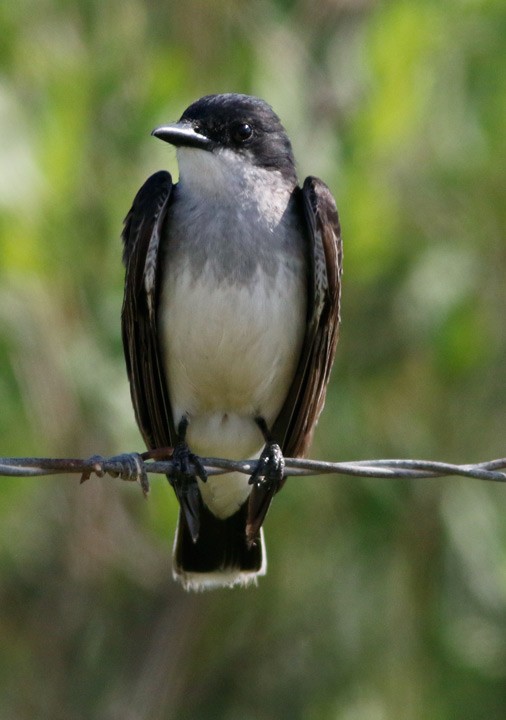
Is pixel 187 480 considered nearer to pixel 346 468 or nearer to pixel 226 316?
pixel 226 316

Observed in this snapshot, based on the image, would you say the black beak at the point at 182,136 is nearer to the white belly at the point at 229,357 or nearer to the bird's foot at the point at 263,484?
the white belly at the point at 229,357

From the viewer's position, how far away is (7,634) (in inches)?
328

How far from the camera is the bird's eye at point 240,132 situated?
551 cm

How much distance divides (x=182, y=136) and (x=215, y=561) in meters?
1.60

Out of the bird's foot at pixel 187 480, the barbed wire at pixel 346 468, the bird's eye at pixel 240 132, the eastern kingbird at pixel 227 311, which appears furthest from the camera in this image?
the bird's eye at pixel 240 132

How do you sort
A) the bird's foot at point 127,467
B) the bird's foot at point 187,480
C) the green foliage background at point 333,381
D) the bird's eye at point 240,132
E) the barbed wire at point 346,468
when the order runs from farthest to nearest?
the green foliage background at point 333,381
the bird's eye at point 240,132
the bird's foot at point 187,480
the bird's foot at point 127,467
the barbed wire at point 346,468

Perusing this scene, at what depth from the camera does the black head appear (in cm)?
535

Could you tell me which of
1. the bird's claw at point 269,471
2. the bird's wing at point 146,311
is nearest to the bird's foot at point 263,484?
the bird's claw at point 269,471

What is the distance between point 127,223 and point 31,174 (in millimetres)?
695

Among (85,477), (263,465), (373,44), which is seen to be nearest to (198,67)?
(373,44)

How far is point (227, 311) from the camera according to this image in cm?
513

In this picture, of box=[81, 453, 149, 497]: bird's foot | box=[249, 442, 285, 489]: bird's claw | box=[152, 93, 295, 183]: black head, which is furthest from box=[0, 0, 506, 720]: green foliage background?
box=[81, 453, 149, 497]: bird's foot

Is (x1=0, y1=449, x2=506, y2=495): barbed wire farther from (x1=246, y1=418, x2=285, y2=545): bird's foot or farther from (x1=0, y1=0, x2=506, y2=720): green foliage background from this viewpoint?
(x1=0, y1=0, x2=506, y2=720): green foliage background

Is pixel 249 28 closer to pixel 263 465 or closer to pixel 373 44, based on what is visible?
pixel 373 44
